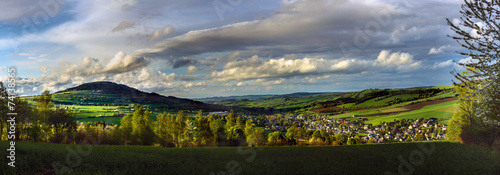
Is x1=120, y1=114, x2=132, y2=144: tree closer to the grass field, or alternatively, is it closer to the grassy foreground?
the grassy foreground

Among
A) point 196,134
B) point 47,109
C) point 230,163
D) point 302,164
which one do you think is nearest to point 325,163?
point 302,164

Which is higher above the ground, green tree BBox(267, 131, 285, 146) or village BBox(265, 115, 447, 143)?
green tree BBox(267, 131, 285, 146)

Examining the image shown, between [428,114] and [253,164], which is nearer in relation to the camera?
[253,164]

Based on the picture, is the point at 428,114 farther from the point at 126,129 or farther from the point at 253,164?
the point at 126,129

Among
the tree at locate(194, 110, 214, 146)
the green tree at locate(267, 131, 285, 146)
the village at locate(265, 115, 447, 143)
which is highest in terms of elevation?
the tree at locate(194, 110, 214, 146)

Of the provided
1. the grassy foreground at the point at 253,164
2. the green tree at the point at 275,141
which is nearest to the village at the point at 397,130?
the green tree at the point at 275,141

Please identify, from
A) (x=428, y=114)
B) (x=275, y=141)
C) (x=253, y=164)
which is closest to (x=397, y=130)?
(x=428, y=114)

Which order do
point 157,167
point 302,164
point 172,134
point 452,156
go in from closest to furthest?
point 157,167
point 302,164
point 452,156
point 172,134

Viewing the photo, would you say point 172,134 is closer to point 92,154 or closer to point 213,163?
point 92,154

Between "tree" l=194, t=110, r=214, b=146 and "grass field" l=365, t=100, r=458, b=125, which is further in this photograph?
"grass field" l=365, t=100, r=458, b=125

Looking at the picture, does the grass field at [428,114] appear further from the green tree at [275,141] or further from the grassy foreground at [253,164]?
the grassy foreground at [253,164]

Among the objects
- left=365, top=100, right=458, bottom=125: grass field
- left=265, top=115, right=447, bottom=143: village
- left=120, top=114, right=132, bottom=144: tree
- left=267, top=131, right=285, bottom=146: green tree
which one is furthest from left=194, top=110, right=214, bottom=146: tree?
left=365, top=100, right=458, bottom=125: grass field
